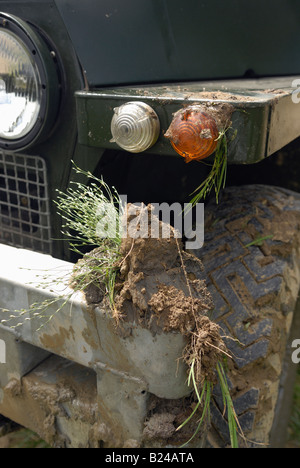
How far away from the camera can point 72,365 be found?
1589 millimetres

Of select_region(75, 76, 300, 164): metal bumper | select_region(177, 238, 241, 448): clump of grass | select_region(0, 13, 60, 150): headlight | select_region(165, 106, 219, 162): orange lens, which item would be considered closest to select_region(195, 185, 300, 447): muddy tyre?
select_region(177, 238, 241, 448): clump of grass

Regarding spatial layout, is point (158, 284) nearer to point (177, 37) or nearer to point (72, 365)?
point (72, 365)

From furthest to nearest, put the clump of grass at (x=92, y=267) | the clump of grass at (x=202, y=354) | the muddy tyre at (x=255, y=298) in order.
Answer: the muddy tyre at (x=255, y=298), the clump of grass at (x=92, y=267), the clump of grass at (x=202, y=354)

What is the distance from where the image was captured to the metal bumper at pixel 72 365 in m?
1.23

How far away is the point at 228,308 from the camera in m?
1.62

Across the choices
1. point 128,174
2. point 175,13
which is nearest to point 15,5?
point 175,13

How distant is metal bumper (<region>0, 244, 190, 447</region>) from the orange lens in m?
0.47

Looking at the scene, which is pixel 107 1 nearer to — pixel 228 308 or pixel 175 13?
pixel 175 13

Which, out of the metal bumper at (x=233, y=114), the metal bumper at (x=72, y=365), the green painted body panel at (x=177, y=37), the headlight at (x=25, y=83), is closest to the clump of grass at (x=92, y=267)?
the metal bumper at (x=72, y=365)

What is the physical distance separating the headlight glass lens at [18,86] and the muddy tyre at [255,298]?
75 cm

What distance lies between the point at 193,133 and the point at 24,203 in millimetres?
954

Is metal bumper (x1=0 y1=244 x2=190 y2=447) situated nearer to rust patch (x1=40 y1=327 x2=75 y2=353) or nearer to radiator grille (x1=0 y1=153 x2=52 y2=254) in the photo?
rust patch (x1=40 y1=327 x2=75 y2=353)

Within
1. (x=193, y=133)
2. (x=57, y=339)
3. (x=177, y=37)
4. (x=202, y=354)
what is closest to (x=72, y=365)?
(x=57, y=339)

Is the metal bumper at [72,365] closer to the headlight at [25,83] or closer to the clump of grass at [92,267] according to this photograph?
the clump of grass at [92,267]
